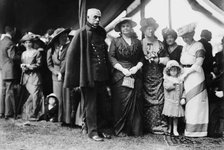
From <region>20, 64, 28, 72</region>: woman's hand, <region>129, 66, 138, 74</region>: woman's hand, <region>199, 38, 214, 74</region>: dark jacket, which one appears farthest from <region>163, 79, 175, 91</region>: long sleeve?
<region>20, 64, 28, 72</region>: woman's hand

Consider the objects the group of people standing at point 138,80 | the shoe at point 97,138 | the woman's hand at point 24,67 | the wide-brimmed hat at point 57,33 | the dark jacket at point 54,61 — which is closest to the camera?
the shoe at point 97,138

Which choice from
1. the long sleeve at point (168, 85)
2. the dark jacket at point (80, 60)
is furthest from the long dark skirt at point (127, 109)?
the dark jacket at point (80, 60)

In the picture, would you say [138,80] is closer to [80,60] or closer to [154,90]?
[154,90]

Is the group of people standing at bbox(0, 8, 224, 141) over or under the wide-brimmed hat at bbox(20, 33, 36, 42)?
under

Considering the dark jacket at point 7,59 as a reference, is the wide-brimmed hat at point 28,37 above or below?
above

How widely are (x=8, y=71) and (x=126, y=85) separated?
267 cm

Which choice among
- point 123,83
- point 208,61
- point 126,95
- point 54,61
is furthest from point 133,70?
point 54,61

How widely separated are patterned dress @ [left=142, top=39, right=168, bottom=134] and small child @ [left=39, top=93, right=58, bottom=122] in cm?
189

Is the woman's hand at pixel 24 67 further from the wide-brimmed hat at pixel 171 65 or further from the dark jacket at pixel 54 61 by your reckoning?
the wide-brimmed hat at pixel 171 65

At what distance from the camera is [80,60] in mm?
5418

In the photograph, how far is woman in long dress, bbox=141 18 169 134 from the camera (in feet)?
19.1

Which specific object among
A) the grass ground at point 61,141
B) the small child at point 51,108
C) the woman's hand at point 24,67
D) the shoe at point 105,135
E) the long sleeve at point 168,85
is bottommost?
the grass ground at point 61,141

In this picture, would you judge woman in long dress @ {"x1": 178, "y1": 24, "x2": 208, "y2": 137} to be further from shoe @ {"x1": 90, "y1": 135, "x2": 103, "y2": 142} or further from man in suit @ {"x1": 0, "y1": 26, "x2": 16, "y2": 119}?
man in suit @ {"x1": 0, "y1": 26, "x2": 16, "y2": 119}

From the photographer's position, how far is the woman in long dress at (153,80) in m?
5.81
